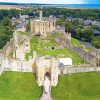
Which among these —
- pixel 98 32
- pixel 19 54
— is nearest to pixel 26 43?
pixel 19 54

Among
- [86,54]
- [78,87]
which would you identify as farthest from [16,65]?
[86,54]

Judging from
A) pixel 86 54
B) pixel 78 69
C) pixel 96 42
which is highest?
pixel 78 69

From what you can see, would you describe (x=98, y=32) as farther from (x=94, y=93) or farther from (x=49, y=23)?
(x=94, y=93)

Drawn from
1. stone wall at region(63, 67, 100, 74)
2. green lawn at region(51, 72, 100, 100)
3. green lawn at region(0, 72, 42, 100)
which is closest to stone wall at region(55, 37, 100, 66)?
stone wall at region(63, 67, 100, 74)

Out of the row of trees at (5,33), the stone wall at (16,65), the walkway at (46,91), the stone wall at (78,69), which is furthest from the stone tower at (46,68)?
the row of trees at (5,33)

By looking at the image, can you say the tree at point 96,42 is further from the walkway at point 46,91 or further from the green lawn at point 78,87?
the walkway at point 46,91

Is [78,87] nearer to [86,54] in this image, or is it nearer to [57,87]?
[57,87]
